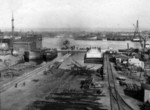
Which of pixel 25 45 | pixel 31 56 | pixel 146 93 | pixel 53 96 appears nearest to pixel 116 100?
pixel 146 93

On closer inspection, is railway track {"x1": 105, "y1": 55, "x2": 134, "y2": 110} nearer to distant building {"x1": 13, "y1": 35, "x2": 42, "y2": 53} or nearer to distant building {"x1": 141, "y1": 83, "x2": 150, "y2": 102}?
distant building {"x1": 141, "y1": 83, "x2": 150, "y2": 102}

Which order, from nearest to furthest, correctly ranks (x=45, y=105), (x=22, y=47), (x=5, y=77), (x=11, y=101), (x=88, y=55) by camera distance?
1. (x=45, y=105)
2. (x=11, y=101)
3. (x=5, y=77)
4. (x=88, y=55)
5. (x=22, y=47)

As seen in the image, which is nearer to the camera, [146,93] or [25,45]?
[146,93]

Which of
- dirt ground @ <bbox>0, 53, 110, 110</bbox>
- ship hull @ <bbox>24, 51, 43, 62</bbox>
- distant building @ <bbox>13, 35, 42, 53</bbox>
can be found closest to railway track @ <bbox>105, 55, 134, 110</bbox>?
dirt ground @ <bbox>0, 53, 110, 110</bbox>

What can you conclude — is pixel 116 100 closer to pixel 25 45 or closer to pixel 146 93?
pixel 146 93

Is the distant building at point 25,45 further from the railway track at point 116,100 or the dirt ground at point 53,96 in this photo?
the railway track at point 116,100

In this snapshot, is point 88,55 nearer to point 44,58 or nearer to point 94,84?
point 44,58

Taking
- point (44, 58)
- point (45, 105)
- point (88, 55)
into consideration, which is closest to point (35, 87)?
point (45, 105)

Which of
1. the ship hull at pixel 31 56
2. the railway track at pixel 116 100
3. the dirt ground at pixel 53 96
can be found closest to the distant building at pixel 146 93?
the railway track at pixel 116 100

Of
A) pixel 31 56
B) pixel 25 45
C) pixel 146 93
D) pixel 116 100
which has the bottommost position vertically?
pixel 116 100
